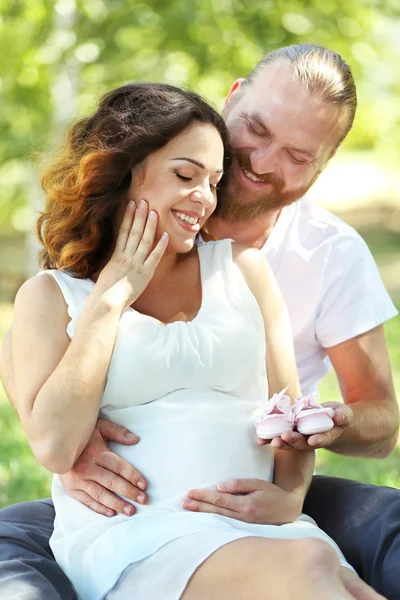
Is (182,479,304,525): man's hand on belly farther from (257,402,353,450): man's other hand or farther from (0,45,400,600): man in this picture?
(0,45,400,600): man

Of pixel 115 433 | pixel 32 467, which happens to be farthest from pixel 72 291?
pixel 32 467

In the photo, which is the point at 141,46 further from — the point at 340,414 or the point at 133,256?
the point at 340,414

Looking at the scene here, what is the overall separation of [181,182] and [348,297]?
0.96 meters

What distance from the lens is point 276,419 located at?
2486mm

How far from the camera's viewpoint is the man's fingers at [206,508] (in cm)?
247

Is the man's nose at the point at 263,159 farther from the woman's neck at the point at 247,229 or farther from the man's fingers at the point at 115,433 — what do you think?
the man's fingers at the point at 115,433

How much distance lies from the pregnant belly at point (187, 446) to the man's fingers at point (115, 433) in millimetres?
23

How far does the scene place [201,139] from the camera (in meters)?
2.84

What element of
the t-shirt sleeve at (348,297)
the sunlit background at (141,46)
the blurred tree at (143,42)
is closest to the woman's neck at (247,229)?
the t-shirt sleeve at (348,297)

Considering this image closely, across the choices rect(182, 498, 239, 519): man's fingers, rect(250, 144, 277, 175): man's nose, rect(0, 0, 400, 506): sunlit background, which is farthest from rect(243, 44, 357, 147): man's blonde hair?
rect(0, 0, 400, 506): sunlit background

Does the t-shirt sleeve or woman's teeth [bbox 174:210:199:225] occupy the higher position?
woman's teeth [bbox 174:210:199:225]

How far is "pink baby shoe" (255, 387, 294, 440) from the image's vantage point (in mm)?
2488

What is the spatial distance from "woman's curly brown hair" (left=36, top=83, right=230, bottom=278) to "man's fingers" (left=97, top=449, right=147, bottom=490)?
Answer: 2.04 feet

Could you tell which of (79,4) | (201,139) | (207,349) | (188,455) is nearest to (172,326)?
(207,349)
